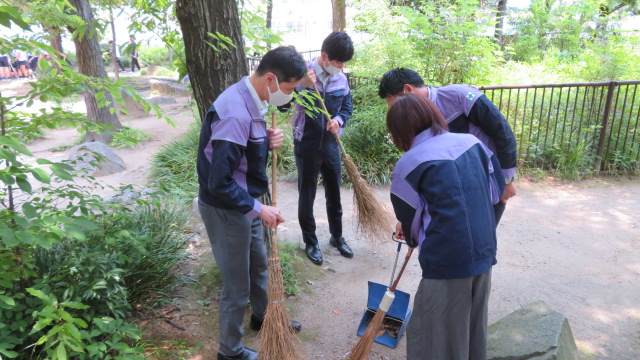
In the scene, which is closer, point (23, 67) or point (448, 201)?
point (448, 201)

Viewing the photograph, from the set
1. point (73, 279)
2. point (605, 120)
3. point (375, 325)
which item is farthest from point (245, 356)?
point (605, 120)

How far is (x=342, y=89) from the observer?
3.65m

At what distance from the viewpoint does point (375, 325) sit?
2.27 metres

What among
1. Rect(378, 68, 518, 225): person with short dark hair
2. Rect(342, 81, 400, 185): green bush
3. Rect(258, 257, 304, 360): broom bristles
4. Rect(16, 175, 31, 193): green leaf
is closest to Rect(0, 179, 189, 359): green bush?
Rect(16, 175, 31, 193): green leaf

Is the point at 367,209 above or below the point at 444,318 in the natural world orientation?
below

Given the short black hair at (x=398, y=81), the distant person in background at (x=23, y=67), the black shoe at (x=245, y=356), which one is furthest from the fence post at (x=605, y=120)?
the distant person in background at (x=23, y=67)

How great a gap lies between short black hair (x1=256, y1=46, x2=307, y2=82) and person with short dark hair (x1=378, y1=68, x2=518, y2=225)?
587mm

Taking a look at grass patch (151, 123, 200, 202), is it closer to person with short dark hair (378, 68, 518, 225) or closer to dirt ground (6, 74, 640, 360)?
dirt ground (6, 74, 640, 360)

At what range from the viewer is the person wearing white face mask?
3334 millimetres

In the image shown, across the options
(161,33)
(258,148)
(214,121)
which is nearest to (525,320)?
(258,148)

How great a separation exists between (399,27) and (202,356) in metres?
5.54

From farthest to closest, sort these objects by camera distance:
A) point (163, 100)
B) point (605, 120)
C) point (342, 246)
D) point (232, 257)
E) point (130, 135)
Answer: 1. point (163, 100)
2. point (130, 135)
3. point (605, 120)
4. point (342, 246)
5. point (232, 257)

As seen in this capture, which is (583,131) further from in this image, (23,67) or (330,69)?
(23,67)

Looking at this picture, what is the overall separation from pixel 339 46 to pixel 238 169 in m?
1.63
